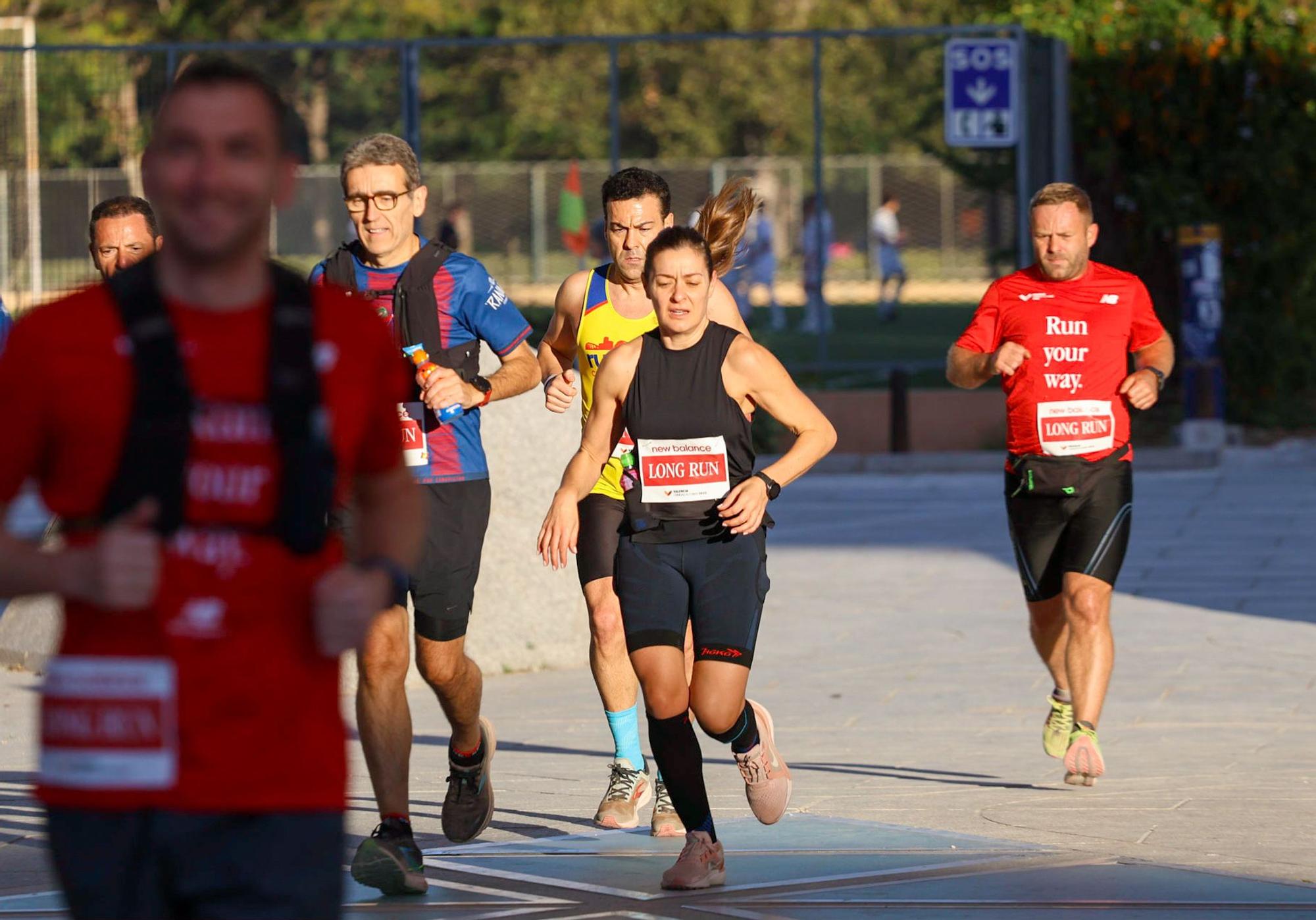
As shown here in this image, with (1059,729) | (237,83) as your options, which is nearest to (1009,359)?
(1059,729)

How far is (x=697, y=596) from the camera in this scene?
6.05 meters

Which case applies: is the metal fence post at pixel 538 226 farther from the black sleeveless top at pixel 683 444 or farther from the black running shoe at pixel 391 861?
the black running shoe at pixel 391 861

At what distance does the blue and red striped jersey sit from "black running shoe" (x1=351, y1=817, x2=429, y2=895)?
972 millimetres

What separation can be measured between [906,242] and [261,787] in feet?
146

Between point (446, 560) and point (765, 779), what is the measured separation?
41.3 inches

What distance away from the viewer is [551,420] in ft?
32.6

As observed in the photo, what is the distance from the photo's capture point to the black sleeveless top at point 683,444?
238 inches

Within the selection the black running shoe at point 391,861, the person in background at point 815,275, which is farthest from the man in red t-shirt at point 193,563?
the person in background at point 815,275

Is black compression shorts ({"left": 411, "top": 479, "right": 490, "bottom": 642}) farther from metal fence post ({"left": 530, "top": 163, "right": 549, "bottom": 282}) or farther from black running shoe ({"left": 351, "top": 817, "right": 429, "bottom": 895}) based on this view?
metal fence post ({"left": 530, "top": 163, "right": 549, "bottom": 282})

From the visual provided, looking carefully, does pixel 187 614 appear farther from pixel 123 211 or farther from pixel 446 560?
pixel 123 211

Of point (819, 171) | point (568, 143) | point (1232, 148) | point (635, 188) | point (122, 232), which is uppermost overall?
point (568, 143)

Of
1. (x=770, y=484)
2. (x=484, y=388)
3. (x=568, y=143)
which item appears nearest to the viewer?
(x=770, y=484)

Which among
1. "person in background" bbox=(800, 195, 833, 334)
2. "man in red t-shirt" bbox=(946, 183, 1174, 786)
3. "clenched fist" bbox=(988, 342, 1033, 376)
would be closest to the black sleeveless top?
"clenched fist" bbox=(988, 342, 1033, 376)

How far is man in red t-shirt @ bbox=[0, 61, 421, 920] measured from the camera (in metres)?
3.02
